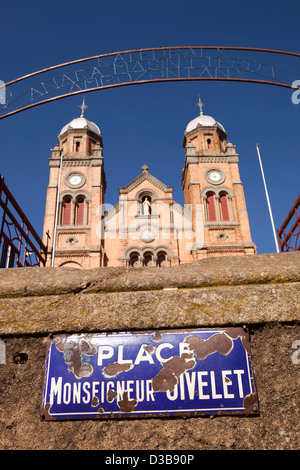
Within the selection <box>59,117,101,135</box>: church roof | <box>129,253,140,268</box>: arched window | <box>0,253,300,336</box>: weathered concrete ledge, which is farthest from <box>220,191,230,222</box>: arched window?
<box>0,253,300,336</box>: weathered concrete ledge

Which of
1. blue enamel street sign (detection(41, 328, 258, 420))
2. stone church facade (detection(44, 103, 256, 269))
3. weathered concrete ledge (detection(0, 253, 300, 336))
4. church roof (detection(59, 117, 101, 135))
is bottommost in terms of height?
blue enamel street sign (detection(41, 328, 258, 420))

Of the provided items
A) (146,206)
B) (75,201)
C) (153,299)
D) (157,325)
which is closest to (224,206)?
(146,206)

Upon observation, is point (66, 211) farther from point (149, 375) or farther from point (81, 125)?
point (149, 375)

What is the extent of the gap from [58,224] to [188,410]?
930 inches

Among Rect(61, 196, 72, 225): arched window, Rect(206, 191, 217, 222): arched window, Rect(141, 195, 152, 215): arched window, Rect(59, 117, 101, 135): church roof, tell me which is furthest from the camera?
Rect(59, 117, 101, 135): church roof

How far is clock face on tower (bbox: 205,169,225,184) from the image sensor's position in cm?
2712

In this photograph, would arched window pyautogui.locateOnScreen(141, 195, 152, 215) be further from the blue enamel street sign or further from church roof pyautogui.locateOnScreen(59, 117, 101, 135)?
the blue enamel street sign

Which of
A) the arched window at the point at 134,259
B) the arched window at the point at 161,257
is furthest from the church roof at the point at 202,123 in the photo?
the arched window at the point at 134,259

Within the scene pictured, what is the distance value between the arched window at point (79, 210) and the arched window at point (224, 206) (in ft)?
33.2

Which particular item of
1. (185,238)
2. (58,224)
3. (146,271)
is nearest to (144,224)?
(185,238)

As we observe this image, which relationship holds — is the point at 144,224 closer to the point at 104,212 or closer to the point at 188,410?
the point at 104,212

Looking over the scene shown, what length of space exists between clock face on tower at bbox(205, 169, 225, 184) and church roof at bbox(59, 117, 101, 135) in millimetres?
10820

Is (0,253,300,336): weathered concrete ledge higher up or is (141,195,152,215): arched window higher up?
(141,195,152,215): arched window

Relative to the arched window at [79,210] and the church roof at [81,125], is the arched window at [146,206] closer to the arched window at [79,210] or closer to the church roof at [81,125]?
the arched window at [79,210]
